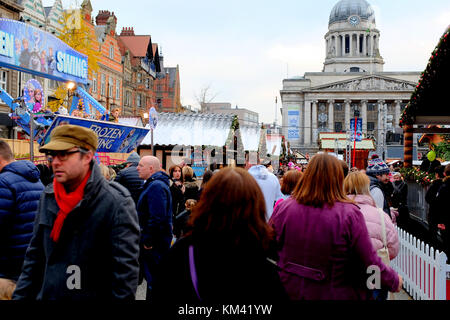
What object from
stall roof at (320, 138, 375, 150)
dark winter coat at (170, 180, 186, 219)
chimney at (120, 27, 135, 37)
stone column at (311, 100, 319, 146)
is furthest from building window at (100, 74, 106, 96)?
stone column at (311, 100, 319, 146)

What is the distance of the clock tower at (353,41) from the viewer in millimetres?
102312

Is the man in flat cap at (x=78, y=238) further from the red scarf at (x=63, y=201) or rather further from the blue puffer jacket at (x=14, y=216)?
the blue puffer jacket at (x=14, y=216)

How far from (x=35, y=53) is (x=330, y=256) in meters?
10.9

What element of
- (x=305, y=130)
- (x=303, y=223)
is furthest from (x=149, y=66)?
(x=303, y=223)

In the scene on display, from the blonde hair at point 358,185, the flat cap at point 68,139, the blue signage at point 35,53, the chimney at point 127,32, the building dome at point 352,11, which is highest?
the building dome at point 352,11

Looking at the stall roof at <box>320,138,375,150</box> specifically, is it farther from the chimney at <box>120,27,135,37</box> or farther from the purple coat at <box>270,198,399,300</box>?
the purple coat at <box>270,198,399,300</box>

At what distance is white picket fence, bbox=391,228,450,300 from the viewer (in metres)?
5.36

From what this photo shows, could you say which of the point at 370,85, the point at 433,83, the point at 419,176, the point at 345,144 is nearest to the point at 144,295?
the point at 433,83

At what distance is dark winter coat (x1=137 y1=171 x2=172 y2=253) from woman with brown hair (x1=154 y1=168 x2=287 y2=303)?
3.04 metres

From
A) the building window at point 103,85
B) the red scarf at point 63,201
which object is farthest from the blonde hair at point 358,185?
the building window at point 103,85

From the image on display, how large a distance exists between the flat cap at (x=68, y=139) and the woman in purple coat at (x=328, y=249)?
1521mm

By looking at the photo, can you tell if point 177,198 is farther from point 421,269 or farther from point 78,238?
point 78,238

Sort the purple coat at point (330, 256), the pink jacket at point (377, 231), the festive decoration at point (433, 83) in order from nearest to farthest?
the purple coat at point (330, 256)
the pink jacket at point (377, 231)
the festive decoration at point (433, 83)

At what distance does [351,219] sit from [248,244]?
3.72 ft
